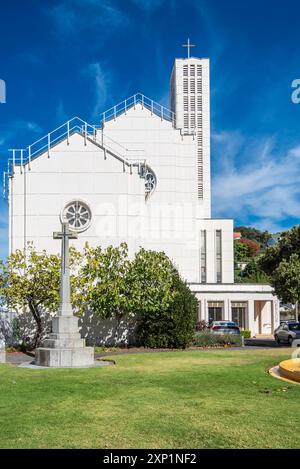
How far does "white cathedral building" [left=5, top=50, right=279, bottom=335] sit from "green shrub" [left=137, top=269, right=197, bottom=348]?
519 centimetres

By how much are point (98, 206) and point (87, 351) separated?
14051mm

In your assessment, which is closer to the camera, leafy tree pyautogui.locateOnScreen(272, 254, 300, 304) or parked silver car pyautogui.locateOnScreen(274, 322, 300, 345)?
leafy tree pyautogui.locateOnScreen(272, 254, 300, 304)

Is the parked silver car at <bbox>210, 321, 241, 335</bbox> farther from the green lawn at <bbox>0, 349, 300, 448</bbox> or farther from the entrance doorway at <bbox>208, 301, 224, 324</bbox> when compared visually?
the green lawn at <bbox>0, 349, 300, 448</bbox>

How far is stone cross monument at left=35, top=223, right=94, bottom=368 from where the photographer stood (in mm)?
18859

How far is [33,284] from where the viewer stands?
27141mm

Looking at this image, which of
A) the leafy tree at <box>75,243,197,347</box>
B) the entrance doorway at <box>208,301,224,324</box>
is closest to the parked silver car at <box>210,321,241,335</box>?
the leafy tree at <box>75,243,197,347</box>

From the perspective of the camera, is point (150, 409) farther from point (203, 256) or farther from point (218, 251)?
point (218, 251)

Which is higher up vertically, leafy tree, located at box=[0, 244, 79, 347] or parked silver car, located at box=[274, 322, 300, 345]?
leafy tree, located at box=[0, 244, 79, 347]

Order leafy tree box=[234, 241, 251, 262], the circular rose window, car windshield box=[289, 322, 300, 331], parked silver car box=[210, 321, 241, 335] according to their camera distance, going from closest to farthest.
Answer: the circular rose window, parked silver car box=[210, 321, 241, 335], car windshield box=[289, 322, 300, 331], leafy tree box=[234, 241, 251, 262]

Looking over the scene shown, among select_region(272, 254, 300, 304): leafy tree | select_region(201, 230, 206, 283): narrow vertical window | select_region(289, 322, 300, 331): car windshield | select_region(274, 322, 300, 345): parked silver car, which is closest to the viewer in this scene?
select_region(272, 254, 300, 304): leafy tree

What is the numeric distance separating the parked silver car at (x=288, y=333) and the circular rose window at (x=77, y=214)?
13606 millimetres

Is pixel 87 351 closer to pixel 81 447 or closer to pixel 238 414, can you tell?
pixel 238 414

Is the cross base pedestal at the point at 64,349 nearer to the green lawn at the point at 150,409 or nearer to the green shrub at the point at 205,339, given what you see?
the green lawn at the point at 150,409
